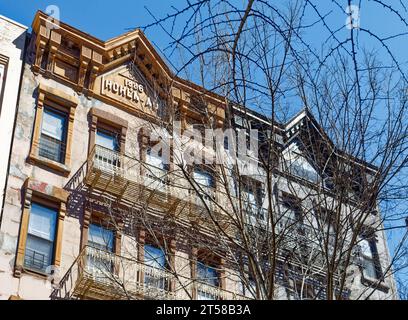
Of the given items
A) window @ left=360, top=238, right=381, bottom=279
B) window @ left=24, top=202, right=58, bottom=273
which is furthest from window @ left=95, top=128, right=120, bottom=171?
window @ left=360, top=238, right=381, bottom=279

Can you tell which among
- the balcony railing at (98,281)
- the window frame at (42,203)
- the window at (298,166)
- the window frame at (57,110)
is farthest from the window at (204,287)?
the window frame at (57,110)

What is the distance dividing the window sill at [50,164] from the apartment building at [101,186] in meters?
0.03

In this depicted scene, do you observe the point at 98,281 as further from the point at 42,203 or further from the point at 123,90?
the point at 123,90

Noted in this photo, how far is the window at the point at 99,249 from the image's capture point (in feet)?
53.9

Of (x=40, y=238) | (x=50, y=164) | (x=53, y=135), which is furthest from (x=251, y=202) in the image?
(x=53, y=135)

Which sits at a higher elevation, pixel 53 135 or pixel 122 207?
pixel 53 135

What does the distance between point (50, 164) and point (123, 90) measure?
153 inches

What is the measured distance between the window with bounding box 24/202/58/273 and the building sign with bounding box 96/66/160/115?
4.37m

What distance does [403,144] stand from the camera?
944cm

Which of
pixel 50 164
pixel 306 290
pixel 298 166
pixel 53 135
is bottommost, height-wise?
pixel 306 290

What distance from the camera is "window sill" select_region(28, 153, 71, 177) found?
1767cm

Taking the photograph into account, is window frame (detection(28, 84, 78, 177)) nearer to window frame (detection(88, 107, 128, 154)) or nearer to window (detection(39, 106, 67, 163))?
window (detection(39, 106, 67, 163))

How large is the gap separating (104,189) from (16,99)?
10.6 ft

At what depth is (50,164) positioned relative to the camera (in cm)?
1786
